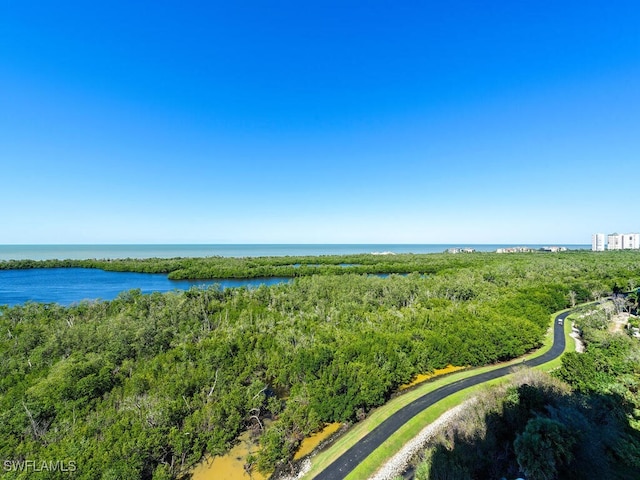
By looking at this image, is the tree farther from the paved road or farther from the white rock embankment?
the paved road

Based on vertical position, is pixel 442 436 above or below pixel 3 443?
below

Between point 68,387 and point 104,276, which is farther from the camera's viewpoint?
point 104,276

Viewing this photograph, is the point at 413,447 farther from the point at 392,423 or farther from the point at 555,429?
the point at 555,429

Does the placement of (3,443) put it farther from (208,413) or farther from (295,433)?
(295,433)

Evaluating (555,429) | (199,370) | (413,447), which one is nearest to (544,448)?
(555,429)

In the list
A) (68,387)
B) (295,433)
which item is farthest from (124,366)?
(295,433)

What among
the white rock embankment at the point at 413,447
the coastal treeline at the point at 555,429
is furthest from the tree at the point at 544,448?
the white rock embankment at the point at 413,447

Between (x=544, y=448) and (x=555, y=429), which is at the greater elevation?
(x=555, y=429)
